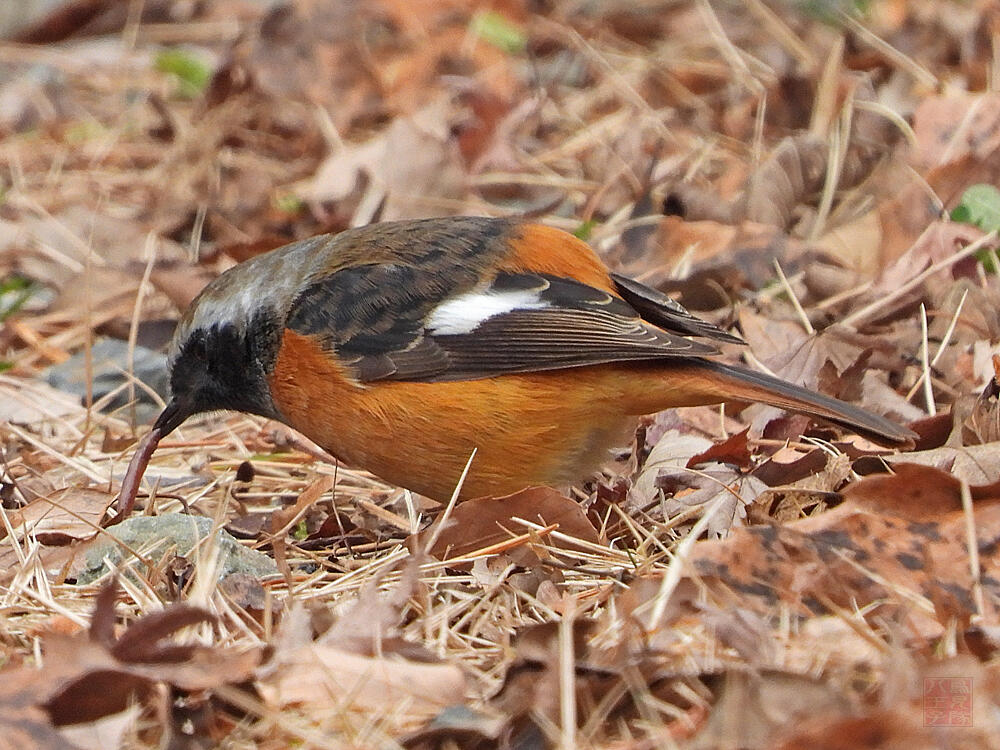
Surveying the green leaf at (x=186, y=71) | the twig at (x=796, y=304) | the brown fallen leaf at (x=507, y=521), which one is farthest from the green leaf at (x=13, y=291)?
the twig at (x=796, y=304)

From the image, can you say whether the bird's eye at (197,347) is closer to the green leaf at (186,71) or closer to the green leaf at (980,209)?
the green leaf at (980,209)

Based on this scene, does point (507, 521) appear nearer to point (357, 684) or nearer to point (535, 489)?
point (535, 489)

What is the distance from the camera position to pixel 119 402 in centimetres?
634

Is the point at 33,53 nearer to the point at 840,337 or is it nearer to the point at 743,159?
the point at 743,159

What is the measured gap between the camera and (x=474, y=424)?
15.2 feet

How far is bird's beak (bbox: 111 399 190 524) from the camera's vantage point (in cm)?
488

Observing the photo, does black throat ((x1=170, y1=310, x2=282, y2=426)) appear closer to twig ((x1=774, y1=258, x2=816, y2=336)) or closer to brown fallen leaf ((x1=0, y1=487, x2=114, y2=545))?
brown fallen leaf ((x1=0, y1=487, x2=114, y2=545))

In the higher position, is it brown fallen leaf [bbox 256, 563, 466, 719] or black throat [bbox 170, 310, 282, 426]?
brown fallen leaf [bbox 256, 563, 466, 719]

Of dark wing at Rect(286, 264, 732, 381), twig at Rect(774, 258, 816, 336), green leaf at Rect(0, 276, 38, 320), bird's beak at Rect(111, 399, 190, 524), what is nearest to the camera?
dark wing at Rect(286, 264, 732, 381)

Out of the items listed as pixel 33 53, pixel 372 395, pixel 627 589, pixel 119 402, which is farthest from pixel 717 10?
pixel 627 589

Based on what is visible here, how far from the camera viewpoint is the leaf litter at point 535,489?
3168 mm

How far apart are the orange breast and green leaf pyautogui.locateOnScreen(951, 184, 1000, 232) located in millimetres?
2450

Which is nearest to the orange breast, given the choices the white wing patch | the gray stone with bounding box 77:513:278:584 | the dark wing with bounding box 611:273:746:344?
the white wing patch

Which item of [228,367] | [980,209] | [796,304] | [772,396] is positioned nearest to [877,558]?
[772,396]
